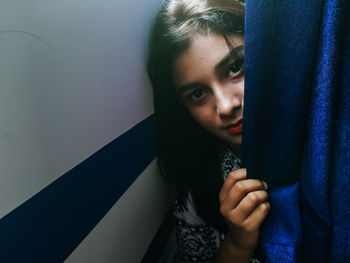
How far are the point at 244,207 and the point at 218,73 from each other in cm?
34

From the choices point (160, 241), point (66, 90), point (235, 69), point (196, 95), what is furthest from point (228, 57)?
point (160, 241)

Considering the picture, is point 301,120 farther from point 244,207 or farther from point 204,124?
point 204,124

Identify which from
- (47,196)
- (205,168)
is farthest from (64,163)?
(205,168)

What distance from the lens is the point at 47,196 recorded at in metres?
0.41

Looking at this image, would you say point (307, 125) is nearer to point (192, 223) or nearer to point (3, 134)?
point (3, 134)

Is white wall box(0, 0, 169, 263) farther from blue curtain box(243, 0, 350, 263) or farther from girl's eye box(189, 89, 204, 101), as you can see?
blue curtain box(243, 0, 350, 263)

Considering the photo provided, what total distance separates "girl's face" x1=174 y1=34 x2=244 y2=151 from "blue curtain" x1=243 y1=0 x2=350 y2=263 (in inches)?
8.6

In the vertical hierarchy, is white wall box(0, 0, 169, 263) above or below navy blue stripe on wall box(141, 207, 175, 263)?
above

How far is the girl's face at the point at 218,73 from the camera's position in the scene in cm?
67

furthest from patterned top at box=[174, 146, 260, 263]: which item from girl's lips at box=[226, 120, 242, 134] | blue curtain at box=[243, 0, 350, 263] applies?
blue curtain at box=[243, 0, 350, 263]

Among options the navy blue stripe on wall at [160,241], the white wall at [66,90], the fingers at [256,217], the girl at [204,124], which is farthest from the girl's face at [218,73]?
the navy blue stripe on wall at [160,241]

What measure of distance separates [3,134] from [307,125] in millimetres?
472

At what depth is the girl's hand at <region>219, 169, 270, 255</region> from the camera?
511 mm

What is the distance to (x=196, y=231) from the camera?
2.98 ft
